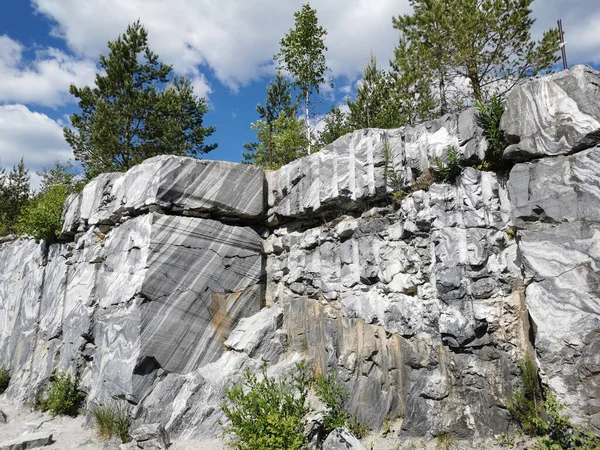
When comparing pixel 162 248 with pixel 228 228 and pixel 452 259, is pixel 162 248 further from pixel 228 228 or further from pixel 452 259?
pixel 452 259

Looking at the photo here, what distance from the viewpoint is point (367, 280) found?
603 centimetres

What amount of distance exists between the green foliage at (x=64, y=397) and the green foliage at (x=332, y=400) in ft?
15.7

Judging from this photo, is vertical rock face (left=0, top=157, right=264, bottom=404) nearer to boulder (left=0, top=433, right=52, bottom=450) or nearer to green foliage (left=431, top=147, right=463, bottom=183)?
boulder (left=0, top=433, right=52, bottom=450)

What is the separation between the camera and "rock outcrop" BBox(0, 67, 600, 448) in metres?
Answer: 4.40

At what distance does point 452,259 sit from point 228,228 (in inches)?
160

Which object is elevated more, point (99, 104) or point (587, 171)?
point (99, 104)

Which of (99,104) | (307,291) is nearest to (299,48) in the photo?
(99,104)

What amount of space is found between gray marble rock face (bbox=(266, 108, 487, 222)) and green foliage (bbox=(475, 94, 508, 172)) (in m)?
0.08

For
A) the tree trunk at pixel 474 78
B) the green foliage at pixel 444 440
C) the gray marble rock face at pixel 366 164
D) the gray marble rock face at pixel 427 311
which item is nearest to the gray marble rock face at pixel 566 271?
the gray marble rock face at pixel 427 311

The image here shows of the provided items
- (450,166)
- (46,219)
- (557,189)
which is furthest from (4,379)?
(557,189)

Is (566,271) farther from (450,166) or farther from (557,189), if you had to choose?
(450,166)

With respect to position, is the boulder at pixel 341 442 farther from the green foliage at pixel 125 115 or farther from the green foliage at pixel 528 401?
the green foliage at pixel 125 115

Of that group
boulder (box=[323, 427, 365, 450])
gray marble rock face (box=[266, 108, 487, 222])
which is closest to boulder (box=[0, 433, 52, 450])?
boulder (box=[323, 427, 365, 450])

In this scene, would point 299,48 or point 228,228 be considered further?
point 299,48
